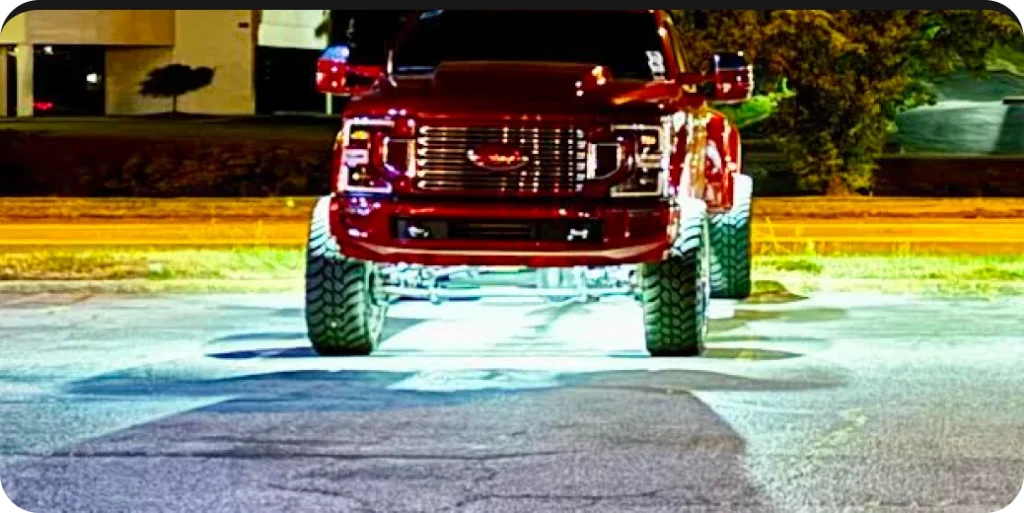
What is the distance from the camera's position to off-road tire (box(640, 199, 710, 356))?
36.3ft

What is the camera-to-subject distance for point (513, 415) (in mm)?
9359

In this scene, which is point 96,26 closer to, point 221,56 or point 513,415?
point 221,56

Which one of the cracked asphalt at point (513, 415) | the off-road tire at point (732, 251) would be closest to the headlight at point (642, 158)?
the cracked asphalt at point (513, 415)

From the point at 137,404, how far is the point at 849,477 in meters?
3.62

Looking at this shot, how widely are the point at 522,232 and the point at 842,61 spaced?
16.7 metres

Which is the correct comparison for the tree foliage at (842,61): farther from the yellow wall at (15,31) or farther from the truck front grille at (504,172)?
the yellow wall at (15,31)

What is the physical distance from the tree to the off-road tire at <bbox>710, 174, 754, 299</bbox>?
1617 inches

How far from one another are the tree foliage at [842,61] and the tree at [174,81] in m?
28.8

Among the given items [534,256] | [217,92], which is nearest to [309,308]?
[534,256]

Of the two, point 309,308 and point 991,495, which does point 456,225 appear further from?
point 991,495

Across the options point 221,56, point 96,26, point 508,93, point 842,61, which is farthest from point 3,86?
point 508,93

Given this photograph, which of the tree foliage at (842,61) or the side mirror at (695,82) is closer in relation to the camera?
the side mirror at (695,82)

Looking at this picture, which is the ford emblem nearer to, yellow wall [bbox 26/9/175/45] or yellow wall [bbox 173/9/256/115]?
yellow wall [bbox 26/9/175/45]

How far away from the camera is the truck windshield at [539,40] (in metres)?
12.4
